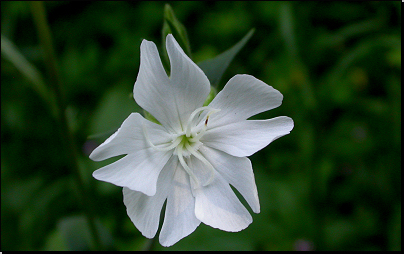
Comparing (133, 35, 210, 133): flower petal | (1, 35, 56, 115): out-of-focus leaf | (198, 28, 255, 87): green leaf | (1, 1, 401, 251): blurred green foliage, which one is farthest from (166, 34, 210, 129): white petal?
(1, 1, 401, 251): blurred green foliage

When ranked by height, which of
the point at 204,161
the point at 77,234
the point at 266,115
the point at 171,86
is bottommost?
the point at 77,234

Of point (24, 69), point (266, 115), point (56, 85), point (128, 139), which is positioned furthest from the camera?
point (266, 115)

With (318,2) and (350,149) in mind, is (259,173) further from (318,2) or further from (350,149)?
(318,2)

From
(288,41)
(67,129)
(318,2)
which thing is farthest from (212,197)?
(318,2)

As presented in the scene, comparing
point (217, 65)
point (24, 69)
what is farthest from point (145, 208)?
point (24, 69)

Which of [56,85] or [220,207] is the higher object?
[56,85]

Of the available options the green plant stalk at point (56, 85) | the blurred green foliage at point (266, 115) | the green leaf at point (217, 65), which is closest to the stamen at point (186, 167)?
the green leaf at point (217, 65)

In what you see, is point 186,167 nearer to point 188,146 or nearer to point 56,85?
point 188,146
